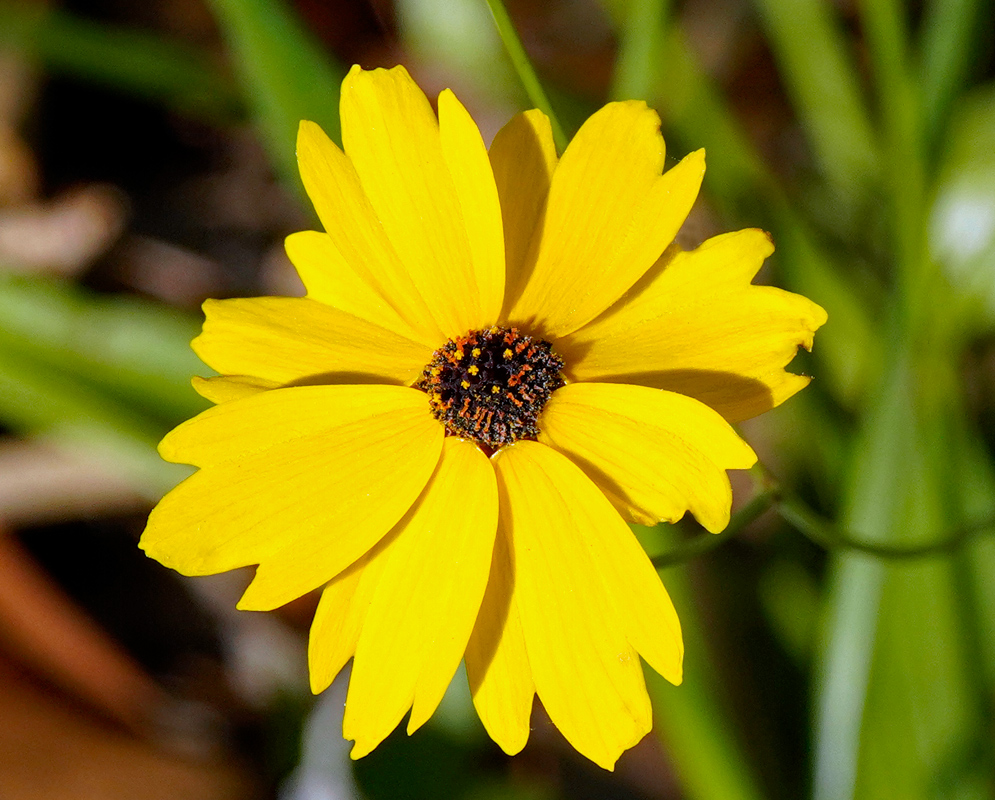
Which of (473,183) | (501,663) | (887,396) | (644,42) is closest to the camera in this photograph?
(473,183)

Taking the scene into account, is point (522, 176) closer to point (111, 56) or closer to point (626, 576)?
point (626, 576)

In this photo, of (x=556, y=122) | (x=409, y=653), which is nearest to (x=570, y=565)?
(x=409, y=653)

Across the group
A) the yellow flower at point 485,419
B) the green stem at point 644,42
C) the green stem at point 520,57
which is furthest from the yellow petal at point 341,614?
the green stem at point 644,42

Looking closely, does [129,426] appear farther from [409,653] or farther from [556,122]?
[556,122]

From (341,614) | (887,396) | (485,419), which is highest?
(887,396)

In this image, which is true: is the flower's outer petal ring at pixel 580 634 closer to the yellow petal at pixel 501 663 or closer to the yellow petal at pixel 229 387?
the yellow petal at pixel 501 663

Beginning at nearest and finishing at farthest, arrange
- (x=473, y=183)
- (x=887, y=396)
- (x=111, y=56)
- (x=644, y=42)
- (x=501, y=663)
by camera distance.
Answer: (x=473, y=183) → (x=501, y=663) → (x=644, y=42) → (x=887, y=396) → (x=111, y=56)

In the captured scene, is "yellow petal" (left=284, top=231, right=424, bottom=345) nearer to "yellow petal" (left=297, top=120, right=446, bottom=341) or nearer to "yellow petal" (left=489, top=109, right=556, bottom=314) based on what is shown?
"yellow petal" (left=297, top=120, right=446, bottom=341)

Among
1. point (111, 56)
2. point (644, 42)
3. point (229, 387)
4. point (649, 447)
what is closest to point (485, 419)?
point (649, 447)
